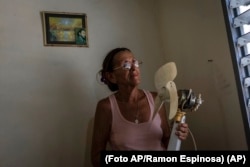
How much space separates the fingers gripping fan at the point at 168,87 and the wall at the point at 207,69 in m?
0.31

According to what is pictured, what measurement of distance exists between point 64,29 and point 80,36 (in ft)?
0.28

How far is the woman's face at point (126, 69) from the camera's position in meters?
1.14

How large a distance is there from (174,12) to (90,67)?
52cm

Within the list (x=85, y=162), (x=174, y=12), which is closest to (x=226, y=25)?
(x=174, y=12)

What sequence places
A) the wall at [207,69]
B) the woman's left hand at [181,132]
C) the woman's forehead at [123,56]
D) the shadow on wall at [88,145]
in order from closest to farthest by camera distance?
the woman's left hand at [181,132] → the wall at [207,69] → the woman's forehead at [123,56] → the shadow on wall at [88,145]

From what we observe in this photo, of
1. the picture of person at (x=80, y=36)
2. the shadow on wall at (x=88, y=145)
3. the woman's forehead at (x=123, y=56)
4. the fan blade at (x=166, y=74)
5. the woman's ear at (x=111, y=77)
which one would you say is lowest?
the shadow on wall at (x=88, y=145)

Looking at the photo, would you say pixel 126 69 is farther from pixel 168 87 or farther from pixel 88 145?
pixel 88 145

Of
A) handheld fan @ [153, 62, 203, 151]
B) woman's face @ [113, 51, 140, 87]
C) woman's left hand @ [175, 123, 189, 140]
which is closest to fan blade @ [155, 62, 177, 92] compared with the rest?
handheld fan @ [153, 62, 203, 151]

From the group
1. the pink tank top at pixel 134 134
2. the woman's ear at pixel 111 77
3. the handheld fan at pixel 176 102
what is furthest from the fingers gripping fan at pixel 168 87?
the woman's ear at pixel 111 77

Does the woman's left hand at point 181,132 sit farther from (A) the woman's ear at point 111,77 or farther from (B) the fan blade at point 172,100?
(A) the woman's ear at point 111,77

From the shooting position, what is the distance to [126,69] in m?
1.14

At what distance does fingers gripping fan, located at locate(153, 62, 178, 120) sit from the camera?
0.83 meters

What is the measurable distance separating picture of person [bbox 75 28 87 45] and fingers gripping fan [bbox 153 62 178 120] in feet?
1.98

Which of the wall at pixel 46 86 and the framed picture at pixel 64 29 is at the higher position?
the framed picture at pixel 64 29
